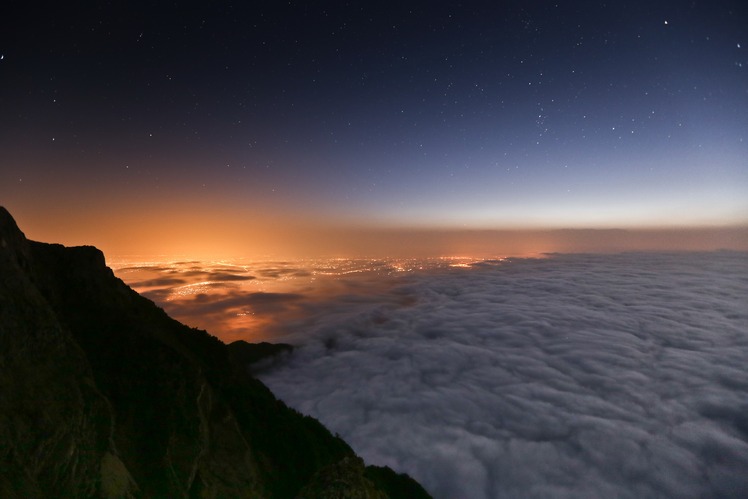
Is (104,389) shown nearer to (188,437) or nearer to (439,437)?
(188,437)

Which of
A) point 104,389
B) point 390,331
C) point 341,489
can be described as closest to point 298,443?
point 341,489

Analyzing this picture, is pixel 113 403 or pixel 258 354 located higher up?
pixel 113 403

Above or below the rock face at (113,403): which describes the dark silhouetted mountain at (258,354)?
below

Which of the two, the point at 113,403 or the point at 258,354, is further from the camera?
the point at 258,354

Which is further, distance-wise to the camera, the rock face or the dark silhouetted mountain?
the dark silhouetted mountain

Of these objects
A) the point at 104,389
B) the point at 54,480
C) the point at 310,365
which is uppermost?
the point at 104,389

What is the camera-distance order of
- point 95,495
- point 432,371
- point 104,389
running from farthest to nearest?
point 432,371 < point 104,389 < point 95,495

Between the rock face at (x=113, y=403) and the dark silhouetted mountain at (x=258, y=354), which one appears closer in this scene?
the rock face at (x=113, y=403)

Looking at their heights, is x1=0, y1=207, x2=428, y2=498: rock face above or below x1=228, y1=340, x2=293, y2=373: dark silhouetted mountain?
above
